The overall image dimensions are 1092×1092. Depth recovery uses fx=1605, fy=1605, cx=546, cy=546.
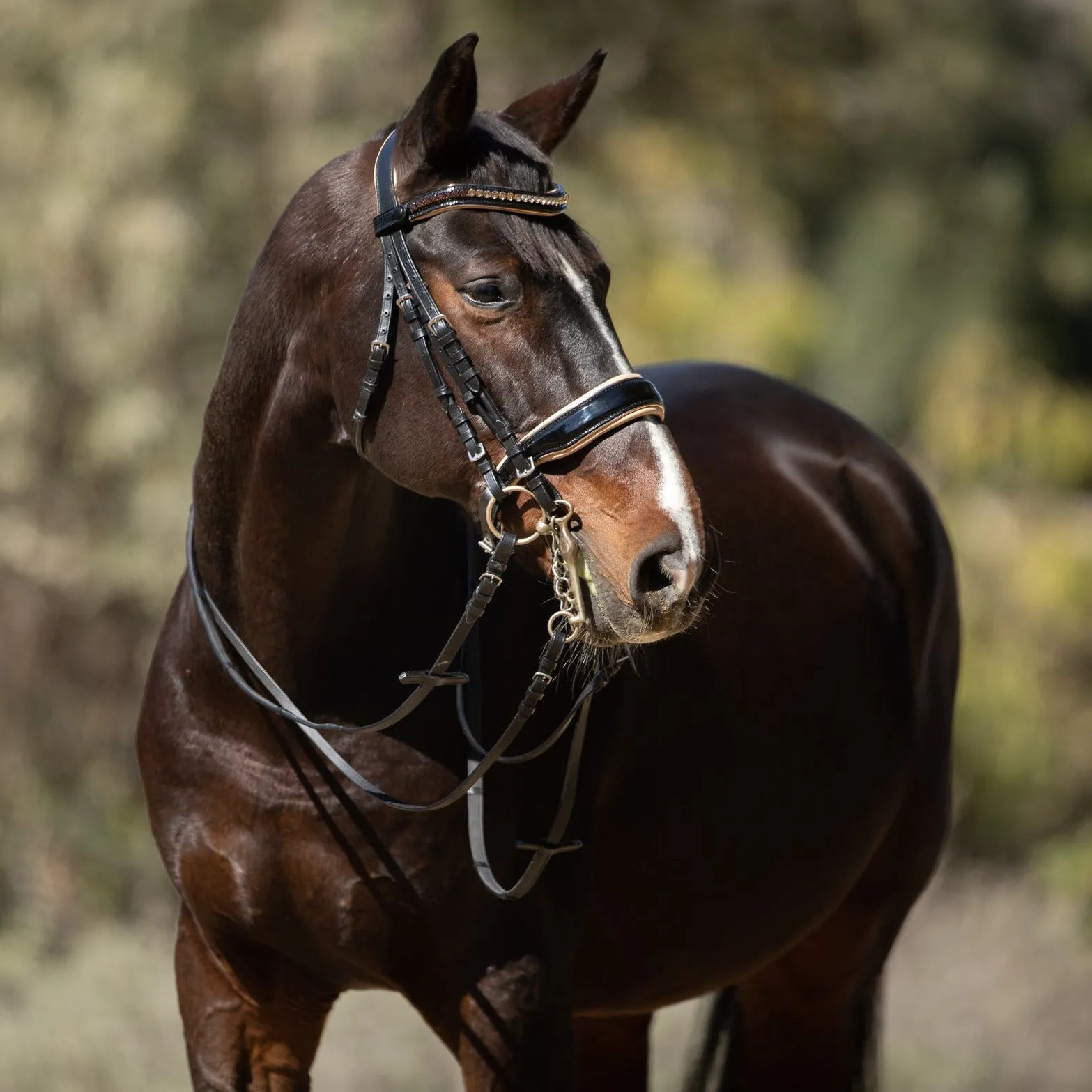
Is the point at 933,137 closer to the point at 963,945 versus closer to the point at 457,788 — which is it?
the point at 963,945

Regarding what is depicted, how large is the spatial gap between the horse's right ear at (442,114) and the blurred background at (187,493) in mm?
3870

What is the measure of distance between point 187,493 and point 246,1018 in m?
4.71

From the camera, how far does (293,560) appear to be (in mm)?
2385

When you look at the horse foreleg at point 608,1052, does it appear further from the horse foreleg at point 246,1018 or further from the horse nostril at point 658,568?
the horse nostril at point 658,568

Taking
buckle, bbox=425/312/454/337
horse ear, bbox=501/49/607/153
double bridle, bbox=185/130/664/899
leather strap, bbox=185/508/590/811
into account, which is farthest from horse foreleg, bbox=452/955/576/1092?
horse ear, bbox=501/49/607/153

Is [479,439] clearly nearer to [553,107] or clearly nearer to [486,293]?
[486,293]

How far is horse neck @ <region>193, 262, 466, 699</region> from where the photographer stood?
2.33m

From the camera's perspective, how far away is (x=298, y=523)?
236 centimetres

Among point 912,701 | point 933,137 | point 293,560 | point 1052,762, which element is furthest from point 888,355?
point 293,560

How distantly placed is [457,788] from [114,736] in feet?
17.7

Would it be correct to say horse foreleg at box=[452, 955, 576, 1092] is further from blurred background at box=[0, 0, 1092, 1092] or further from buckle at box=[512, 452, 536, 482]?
blurred background at box=[0, 0, 1092, 1092]

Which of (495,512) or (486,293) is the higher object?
(486,293)

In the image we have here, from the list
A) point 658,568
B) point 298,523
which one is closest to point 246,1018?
point 298,523

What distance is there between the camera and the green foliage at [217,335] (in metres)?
7.09
